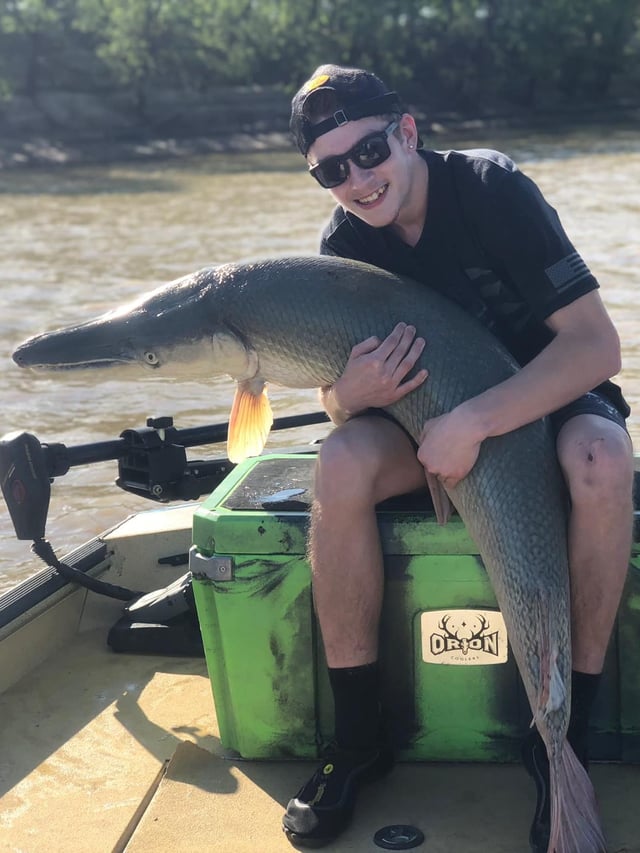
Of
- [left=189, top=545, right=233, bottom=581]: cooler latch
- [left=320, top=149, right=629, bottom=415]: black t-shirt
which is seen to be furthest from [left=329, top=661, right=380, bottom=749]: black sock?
[left=320, top=149, right=629, bottom=415]: black t-shirt

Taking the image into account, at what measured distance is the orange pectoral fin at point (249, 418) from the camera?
3041mm

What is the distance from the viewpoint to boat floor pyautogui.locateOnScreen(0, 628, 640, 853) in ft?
8.71

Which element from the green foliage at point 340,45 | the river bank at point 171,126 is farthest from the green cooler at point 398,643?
the green foliage at point 340,45

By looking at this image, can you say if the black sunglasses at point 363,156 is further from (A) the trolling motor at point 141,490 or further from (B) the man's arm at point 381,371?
(A) the trolling motor at point 141,490

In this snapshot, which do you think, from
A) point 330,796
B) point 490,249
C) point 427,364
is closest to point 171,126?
point 490,249

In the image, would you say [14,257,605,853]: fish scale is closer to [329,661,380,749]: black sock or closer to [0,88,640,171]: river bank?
[329,661,380,749]: black sock

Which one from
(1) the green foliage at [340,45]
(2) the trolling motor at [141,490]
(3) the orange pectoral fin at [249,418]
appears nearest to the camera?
(3) the orange pectoral fin at [249,418]

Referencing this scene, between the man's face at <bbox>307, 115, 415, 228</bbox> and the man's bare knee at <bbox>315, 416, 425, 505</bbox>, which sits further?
the man's face at <bbox>307, 115, 415, 228</bbox>

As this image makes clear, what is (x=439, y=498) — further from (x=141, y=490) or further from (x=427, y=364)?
(x=141, y=490)

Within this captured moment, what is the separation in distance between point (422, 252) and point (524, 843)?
138 cm

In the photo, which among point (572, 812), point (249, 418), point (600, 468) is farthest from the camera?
point (249, 418)

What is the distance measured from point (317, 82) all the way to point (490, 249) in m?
0.57

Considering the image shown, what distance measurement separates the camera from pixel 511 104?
1566 inches

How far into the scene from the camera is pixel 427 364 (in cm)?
277
